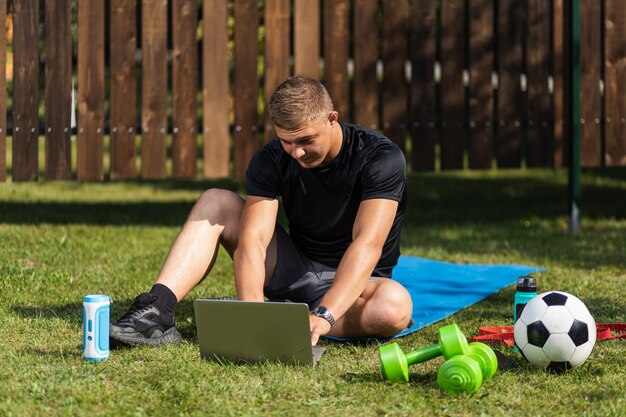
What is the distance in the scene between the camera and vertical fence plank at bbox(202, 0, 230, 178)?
831cm

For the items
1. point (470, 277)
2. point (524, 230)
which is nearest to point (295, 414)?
point (470, 277)

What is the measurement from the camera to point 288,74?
848 centimetres

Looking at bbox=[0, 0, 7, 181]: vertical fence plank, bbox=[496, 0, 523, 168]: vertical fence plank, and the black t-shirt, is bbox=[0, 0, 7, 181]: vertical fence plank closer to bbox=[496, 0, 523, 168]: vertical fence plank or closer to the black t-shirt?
the black t-shirt

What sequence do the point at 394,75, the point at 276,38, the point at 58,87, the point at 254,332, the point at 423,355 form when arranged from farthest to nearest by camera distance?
the point at 394,75 → the point at 276,38 → the point at 58,87 → the point at 254,332 → the point at 423,355

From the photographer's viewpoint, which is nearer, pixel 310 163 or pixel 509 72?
pixel 310 163

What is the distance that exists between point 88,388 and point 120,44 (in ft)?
15.5

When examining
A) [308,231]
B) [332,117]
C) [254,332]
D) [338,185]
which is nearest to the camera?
[254,332]

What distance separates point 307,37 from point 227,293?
2997mm

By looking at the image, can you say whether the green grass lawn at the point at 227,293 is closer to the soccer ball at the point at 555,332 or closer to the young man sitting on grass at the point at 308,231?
the soccer ball at the point at 555,332

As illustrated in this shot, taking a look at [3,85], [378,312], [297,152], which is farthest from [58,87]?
[378,312]

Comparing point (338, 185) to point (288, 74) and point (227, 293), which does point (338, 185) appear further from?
point (288, 74)

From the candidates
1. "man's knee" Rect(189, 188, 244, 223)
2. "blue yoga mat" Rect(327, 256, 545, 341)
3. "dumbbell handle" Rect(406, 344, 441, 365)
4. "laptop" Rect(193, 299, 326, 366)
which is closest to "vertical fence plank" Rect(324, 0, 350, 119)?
"blue yoga mat" Rect(327, 256, 545, 341)

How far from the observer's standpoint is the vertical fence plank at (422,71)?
876 centimetres

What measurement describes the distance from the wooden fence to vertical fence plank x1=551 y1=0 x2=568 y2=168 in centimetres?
1
